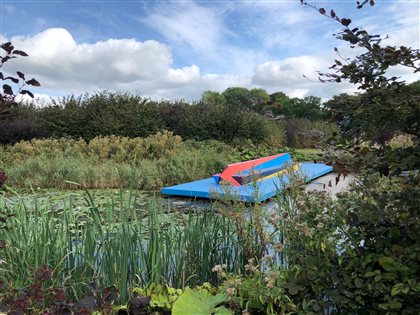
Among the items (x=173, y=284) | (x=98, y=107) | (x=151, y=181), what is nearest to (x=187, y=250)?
(x=173, y=284)

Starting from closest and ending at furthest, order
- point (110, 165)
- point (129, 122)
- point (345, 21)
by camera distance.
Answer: point (345, 21), point (110, 165), point (129, 122)

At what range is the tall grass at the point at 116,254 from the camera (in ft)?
7.03

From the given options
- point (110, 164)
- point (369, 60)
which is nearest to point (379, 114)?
point (369, 60)

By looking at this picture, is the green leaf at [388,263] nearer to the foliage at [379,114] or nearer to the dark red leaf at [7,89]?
the foliage at [379,114]

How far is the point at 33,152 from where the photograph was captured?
34.2 ft

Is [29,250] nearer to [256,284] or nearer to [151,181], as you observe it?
[256,284]

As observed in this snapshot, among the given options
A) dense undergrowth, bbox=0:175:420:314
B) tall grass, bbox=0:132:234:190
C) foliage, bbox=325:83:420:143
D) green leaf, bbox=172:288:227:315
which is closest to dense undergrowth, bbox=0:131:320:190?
tall grass, bbox=0:132:234:190

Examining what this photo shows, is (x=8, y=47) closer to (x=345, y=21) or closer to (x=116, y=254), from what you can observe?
(x=116, y=254)

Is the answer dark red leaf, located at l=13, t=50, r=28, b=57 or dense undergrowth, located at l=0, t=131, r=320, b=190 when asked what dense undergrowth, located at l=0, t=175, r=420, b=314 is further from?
dense undergrowth, located at l=0, t=131, r=320, b=190

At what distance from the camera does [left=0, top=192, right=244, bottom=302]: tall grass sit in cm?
214

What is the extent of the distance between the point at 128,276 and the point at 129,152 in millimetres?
8176

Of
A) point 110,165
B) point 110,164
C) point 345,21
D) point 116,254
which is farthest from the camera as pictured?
point 110,164

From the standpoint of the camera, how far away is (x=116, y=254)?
2.11 metres

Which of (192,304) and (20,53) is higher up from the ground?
(20,53)
